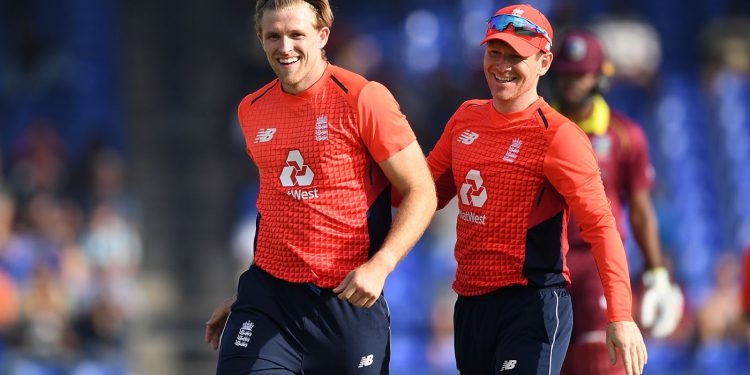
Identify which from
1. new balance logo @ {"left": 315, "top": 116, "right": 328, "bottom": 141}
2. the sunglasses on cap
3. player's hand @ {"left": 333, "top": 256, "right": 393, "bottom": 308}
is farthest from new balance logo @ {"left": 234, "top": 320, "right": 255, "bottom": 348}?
the sunglasses on cap

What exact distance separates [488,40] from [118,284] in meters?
7.95

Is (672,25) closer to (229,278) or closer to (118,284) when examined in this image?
(229,278)

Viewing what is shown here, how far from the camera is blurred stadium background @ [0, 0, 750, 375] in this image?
12.2 meters

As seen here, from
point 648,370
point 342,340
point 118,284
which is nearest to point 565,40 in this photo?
point 342,340

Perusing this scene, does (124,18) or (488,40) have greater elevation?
(124,18)

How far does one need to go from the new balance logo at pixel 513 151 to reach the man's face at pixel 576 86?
1.35m

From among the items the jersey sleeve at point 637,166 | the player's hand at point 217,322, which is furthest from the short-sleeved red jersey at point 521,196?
the jersey sleeve at point 637,166

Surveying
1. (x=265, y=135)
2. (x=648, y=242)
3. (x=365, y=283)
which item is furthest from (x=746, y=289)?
(x=265, y=135)

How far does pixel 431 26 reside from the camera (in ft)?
48.6

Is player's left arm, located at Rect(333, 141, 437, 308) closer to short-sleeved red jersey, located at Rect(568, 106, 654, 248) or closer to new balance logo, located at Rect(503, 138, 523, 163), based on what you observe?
new balance logo, located at Rect(503, 138, 523, 163)

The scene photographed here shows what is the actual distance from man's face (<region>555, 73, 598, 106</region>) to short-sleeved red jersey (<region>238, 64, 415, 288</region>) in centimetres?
161

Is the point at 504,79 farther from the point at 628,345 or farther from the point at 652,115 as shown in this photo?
the point at 652,115

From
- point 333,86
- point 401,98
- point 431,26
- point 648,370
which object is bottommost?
point 648,370

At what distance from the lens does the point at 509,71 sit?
5.07 meters
